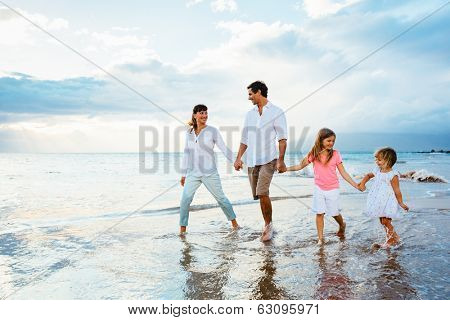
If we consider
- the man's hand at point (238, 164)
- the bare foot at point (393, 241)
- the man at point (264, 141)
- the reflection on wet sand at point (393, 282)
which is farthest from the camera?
the man's hand at point (238, 164)

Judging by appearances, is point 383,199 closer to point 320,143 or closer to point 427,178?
point 320,143

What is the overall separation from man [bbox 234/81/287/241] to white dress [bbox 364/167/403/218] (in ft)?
4.88

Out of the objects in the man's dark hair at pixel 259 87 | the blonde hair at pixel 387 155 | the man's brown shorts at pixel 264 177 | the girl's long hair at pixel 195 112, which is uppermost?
the man's dark hair at pixel 259 87

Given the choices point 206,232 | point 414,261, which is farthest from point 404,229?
point 206,232

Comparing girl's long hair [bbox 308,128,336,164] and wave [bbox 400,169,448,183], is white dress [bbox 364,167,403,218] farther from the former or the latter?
wave [bbox 400,169,448,183]

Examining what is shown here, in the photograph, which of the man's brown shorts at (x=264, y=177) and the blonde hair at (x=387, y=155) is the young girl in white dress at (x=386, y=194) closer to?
the blonde hair at (x=387, y=155)

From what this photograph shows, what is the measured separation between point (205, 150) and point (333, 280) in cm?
358

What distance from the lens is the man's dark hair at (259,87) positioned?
20.8ft

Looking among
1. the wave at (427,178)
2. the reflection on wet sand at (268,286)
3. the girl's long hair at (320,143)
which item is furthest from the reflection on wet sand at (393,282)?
the wave at (427,178)

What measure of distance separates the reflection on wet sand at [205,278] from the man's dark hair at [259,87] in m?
2.68

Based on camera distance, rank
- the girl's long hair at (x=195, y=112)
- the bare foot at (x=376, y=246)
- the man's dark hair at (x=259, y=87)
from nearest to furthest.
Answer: the bare foot at (x=376, y=246) → the man's dark hair at (x=259, y=87) → the girl's long hair at (x=195, y=112)

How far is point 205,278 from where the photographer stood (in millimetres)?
4266
